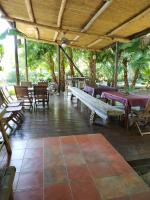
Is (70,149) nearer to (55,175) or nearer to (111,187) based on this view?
(55,175)

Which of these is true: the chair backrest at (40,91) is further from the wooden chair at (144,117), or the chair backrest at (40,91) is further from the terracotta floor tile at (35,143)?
the wooden chair at (144,117)

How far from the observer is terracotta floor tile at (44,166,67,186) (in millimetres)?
2387

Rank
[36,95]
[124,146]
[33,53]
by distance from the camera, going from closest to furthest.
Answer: [124,146] < [36,95] < [33,53]

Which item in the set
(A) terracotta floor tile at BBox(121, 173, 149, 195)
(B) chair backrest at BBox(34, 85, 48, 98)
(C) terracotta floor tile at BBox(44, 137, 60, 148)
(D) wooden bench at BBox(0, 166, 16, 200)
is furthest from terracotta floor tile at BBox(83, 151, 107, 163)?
(B) chair backrest at BBox(34, 85, 48, 98)

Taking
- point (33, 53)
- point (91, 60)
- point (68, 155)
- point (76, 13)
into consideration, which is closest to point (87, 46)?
point (91, 60)

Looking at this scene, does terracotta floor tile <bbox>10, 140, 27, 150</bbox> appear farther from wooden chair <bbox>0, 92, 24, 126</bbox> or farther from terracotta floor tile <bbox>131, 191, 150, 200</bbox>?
terracotta floor tile <bbox>131, 191, 150, 200</bbox>

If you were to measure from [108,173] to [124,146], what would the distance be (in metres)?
1.16

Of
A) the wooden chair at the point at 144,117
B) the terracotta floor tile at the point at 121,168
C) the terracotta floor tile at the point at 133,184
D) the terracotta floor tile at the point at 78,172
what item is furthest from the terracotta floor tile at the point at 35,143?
the wooden chair at the point at 144,117

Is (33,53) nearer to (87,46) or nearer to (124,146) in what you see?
(87,46)

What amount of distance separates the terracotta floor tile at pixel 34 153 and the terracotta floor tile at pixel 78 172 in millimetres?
666

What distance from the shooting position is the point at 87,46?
9.96m

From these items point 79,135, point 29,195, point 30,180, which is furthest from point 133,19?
point 29,195

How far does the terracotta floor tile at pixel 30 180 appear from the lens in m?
2.30

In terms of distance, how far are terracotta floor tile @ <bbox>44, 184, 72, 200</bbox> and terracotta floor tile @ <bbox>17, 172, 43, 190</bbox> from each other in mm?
152
